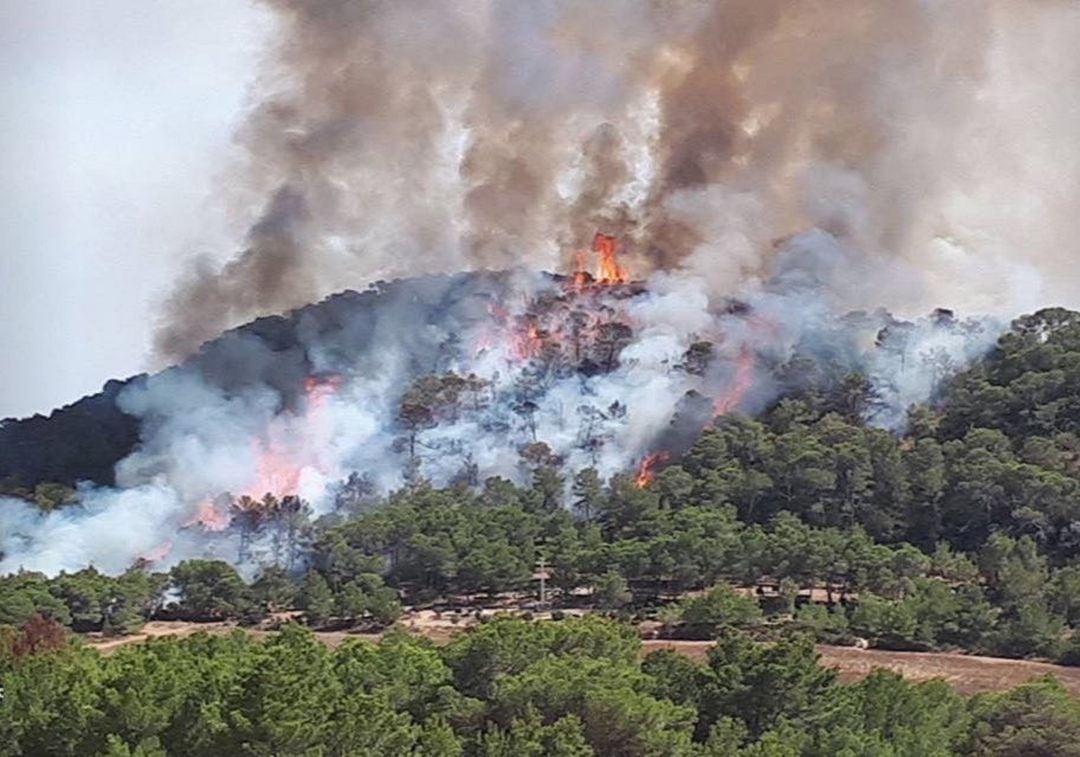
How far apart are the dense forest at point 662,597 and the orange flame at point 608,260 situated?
2278 cm

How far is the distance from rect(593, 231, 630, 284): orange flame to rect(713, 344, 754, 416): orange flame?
53.7 ft

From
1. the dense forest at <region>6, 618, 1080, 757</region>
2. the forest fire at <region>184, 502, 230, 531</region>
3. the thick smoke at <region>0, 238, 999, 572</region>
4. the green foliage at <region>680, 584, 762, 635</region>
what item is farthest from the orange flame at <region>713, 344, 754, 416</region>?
the dense forest at <region>6, 618, 1080, 757</region>

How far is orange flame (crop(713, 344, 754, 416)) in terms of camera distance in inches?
3573

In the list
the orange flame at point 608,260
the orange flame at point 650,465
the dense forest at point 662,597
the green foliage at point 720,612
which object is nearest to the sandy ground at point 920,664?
the green foliage at point 720,612

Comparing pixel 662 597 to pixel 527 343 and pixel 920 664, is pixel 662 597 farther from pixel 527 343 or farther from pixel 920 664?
pixel 527 343

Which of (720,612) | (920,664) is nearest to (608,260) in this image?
(720,612)

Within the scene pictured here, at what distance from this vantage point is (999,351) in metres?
88.0

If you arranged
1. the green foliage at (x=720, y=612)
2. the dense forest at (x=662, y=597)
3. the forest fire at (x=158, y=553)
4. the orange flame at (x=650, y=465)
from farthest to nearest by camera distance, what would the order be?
1. the orange flame at (x=650, y=465)
2. the forest fire at (x=158, y=553)
3. the green foliage at (x=720, y=612)
4. the dense forest at (x=662, y=597)

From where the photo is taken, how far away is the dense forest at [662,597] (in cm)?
3052

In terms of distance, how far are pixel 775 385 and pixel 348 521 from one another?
102ft

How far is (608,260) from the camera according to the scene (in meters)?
109

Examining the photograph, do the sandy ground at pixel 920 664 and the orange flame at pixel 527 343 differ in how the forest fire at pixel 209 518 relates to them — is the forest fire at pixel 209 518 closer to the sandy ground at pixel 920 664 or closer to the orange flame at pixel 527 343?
the sandy ground at pixel 920 664

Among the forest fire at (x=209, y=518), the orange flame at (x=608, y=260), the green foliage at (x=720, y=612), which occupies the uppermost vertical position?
the orange flame at (x=608, y=260)

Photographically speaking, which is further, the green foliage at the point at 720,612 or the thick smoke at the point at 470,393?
the thick smoke at the point at 470,393
